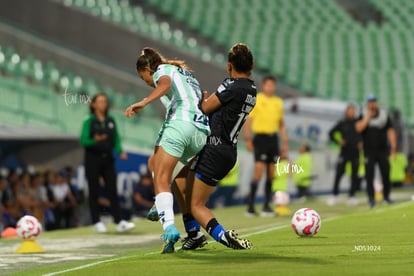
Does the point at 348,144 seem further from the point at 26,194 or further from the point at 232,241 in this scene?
the point at 232,241

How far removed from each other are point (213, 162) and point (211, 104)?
1.83 ft

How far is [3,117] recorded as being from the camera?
2147cm

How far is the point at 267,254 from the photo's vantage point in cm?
1011

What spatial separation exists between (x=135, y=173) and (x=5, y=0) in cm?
1134

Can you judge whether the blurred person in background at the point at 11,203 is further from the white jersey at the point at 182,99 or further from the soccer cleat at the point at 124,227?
the white jersey at the point at 182,99

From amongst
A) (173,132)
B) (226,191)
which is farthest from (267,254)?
(226,191)

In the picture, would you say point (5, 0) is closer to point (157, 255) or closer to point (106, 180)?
point (106, 180)

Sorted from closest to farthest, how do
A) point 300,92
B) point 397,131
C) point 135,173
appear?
point 135,173, point 397,131, point 300,92

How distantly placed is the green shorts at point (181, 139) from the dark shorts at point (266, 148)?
27.8ft

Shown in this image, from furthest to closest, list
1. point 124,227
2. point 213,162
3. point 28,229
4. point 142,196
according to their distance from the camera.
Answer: point 142,196, point 124,227, point 28,229, point 213,162

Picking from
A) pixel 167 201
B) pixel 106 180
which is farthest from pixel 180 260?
pixel 106 180

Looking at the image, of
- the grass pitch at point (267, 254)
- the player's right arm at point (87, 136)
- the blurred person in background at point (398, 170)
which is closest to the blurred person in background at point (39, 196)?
the player's right arm at point (87, 136)

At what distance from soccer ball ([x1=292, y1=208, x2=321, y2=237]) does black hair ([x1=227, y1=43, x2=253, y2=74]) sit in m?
2.47

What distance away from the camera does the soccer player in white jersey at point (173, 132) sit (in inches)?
402
